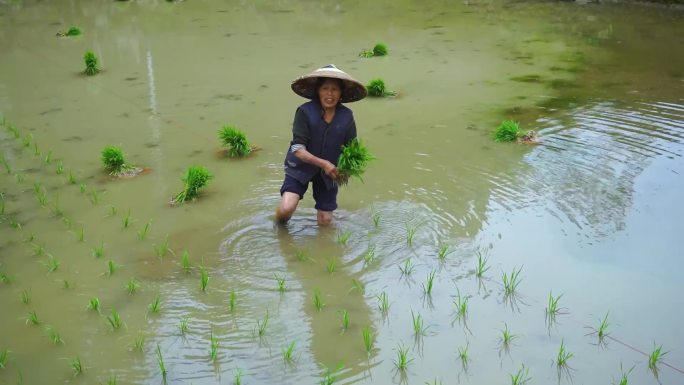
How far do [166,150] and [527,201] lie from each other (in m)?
3.21

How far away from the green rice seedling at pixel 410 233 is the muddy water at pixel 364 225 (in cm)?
4

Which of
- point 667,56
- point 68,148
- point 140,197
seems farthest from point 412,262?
point 667,56

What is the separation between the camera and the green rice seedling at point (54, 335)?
3.11 metres

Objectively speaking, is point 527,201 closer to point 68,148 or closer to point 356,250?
point 356,250

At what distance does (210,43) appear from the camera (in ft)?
34.5

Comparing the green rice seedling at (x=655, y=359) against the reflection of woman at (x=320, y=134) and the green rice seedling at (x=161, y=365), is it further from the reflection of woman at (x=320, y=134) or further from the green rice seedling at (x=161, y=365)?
the green rice seedling at (x=161, y=365)

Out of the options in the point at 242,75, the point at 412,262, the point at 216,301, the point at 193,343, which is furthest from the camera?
the point at 242,75

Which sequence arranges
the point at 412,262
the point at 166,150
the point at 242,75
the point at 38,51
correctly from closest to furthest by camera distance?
1. the point at 412,262
2. the point at 166,150
3. the point at 242,75
4. the point at 38,51

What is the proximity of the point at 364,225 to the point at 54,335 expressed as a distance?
2.02 metres

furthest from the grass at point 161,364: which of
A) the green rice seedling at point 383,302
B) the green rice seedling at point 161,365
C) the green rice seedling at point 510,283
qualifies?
the green rice seedling at point 510,283

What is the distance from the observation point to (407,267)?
3.76 m


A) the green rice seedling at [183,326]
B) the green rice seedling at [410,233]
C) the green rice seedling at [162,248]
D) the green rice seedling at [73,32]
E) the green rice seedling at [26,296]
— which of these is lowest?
the green rice seedling at [26,296]

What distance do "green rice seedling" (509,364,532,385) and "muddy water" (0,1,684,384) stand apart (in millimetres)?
34

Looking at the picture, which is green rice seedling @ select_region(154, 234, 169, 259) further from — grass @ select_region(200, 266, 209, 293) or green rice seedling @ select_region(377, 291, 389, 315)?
green rice seedling @ select_region(377, 291, 389, 315)
